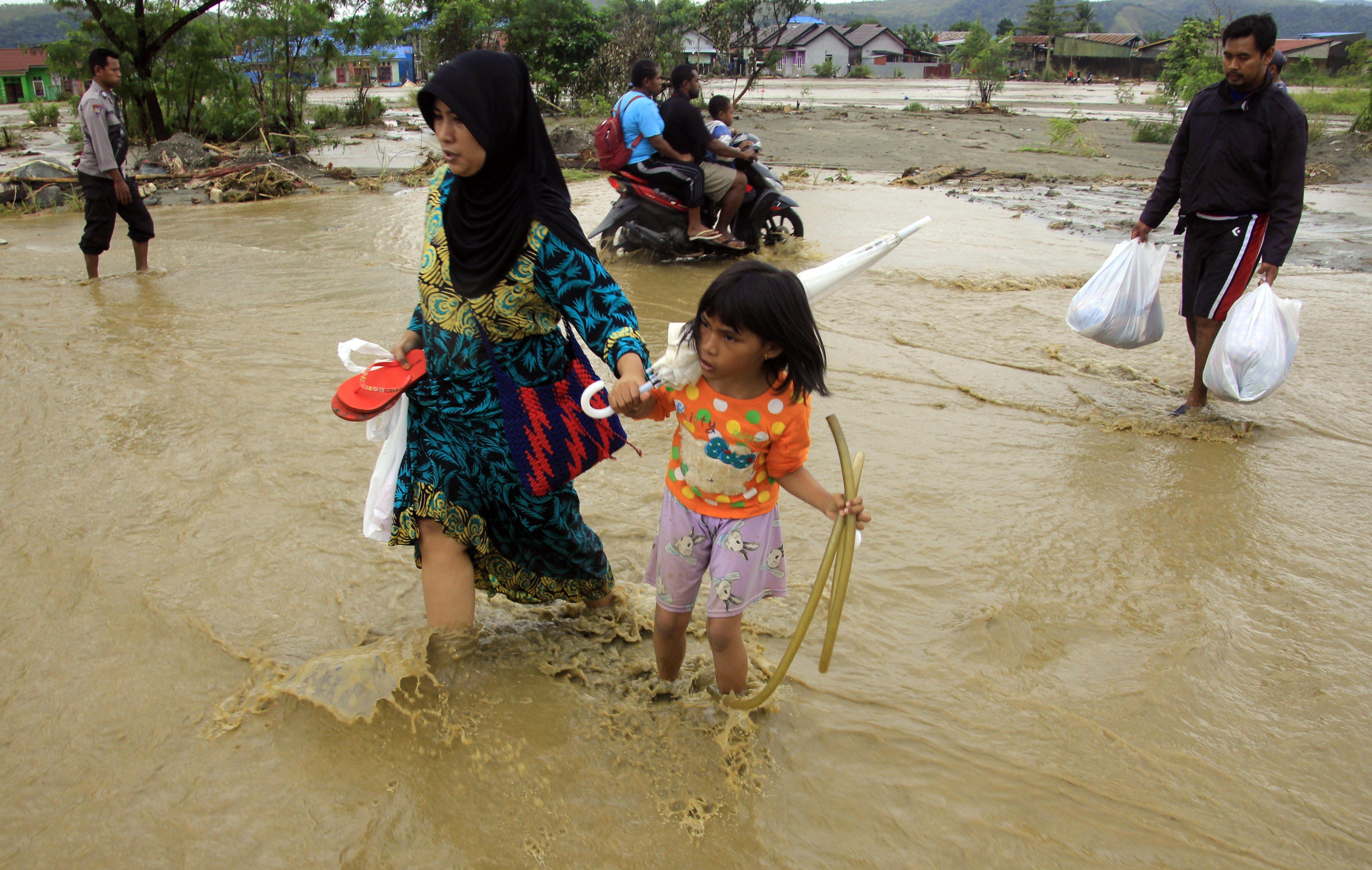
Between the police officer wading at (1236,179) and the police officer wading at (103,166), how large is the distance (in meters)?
6.88

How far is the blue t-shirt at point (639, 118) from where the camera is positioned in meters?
7.07

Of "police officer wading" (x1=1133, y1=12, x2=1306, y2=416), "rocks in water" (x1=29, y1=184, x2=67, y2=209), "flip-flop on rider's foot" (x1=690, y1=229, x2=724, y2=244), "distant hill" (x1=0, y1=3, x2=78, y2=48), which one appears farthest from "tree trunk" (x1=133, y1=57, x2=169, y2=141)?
"distant hill" (x1=0, y1=3, x2=78, y2=48)

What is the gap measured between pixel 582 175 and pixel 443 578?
40.4 feet

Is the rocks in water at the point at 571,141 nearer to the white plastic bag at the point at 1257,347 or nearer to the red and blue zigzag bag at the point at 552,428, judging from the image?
the white plastic bag at the point at 1257,347

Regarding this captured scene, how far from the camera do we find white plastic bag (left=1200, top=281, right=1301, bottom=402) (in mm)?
4180

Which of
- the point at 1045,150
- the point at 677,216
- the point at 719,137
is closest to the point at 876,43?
the point at 1045,150

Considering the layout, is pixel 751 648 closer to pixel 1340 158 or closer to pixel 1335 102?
pixel 1340 158

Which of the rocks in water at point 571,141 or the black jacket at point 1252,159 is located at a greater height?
the rocks in water at point 571,141

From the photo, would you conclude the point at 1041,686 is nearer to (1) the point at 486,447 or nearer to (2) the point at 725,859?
(2) the point at 725,859

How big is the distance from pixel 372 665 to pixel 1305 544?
11.2ft

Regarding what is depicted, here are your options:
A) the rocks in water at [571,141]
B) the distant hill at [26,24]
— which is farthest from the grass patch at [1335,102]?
the distant hill at [26,24]

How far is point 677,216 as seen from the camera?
25.4 ft

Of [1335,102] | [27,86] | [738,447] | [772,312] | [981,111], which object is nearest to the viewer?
[772,312]

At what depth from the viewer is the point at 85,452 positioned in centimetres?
400
